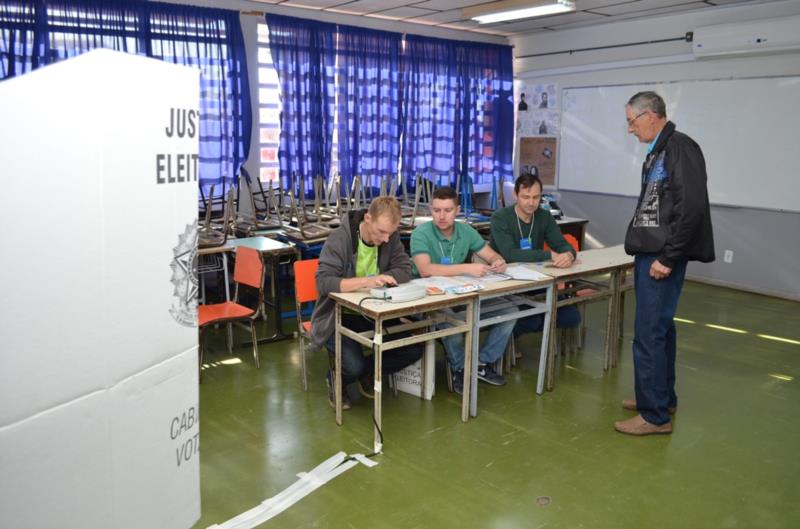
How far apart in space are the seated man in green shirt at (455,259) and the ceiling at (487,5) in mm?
3101

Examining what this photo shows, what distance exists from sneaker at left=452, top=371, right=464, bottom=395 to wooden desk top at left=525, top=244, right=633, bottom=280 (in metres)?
0.74

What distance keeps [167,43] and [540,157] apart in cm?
455

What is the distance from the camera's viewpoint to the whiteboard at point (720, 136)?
5.89 m

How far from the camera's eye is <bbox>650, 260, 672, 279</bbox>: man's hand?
2963mm

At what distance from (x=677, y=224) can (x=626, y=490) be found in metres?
1.17

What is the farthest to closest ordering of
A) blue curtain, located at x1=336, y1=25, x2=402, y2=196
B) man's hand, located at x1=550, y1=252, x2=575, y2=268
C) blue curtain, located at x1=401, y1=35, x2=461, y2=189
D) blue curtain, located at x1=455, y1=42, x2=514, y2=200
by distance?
1. blue curtain, located at x1=455, y1=42, x2=514, y2=200
2. blue curtain, located at x1=401, y1=35, x2=461, y2=189
3. blue curtain, located at x1=336, y1=25, x2=402, y2=196
4. man's hand, located at x1=550, y1=252, x2=575, y2=268

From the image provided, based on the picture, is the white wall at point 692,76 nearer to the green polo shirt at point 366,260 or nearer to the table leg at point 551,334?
the table leg at point 551,334

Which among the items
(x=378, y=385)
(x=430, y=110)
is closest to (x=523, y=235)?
(x=378, y=385)

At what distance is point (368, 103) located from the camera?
6.82 meters

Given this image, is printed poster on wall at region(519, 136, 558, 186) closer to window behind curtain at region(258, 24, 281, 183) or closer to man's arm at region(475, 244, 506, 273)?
window behind curtain at region(258, 24, 281, 183)

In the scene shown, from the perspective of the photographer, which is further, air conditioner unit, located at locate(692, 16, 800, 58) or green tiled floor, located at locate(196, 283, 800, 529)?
air conditioner unit, located at locate(692, 16, 800, 58)

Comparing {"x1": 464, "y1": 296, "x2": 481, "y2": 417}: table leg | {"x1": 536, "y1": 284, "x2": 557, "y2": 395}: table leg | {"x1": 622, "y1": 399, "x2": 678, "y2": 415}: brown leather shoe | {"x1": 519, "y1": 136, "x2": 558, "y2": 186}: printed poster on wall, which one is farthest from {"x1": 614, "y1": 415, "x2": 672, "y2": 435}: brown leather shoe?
{"x1": 519, "y1": 136, "x2": 558, "y2": 186}: printed poster on wall

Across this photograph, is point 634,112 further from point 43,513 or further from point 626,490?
point 43,513

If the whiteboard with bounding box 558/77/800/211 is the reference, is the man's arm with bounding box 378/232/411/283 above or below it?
below
